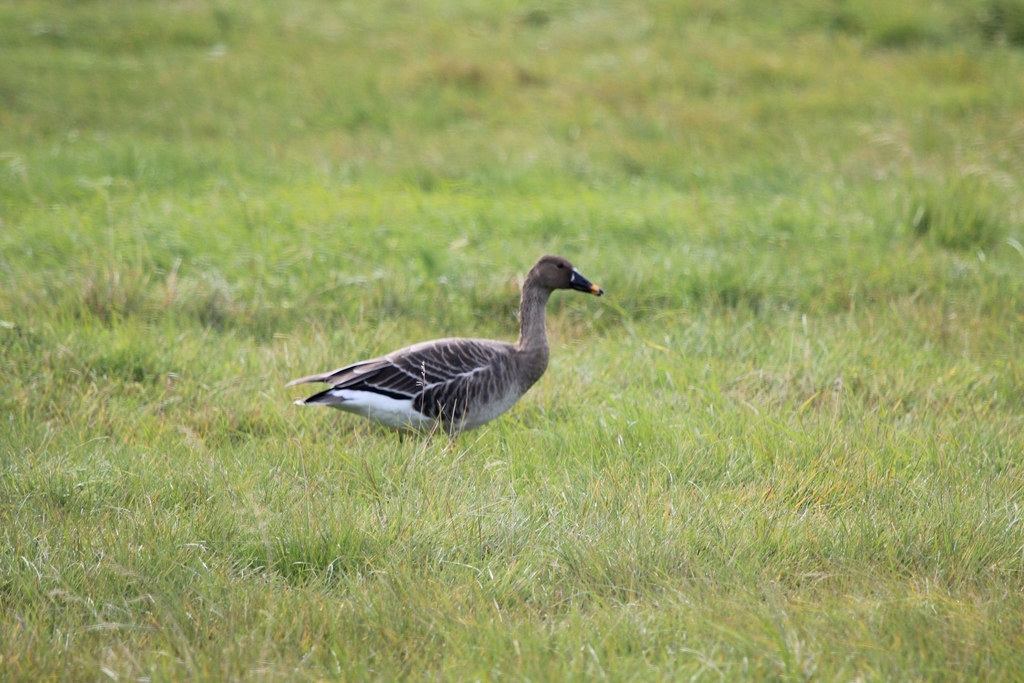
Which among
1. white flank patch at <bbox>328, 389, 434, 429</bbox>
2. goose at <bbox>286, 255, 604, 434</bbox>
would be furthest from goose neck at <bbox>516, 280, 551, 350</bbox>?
white flank patch at <bbox>328, 389, 434, 429</bbox>

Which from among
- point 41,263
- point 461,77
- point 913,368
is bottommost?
point 913,368

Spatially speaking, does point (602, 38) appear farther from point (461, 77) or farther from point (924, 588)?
point (924, 588)

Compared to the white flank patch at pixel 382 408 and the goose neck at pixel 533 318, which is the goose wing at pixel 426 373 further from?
the goose neck at pixel 533 318

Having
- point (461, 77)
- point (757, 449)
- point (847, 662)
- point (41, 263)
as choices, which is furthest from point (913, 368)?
point (461, 77)

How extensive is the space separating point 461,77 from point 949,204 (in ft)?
19.8

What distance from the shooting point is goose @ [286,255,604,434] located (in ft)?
17.0

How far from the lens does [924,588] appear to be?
3.73 m

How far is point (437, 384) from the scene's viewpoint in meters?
5.31

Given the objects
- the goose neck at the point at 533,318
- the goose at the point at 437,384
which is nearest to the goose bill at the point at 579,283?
the goose neck at the point at 533,318

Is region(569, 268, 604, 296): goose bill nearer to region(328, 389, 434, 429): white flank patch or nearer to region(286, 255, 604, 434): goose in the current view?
region(286, 255, 604, 434): goose

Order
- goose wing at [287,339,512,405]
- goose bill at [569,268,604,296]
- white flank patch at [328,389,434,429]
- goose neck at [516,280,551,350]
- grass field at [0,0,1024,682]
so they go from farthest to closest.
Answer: goose bill at [569,268,604,296], goose neck at [516,280,551,350], goose wing at [287,339,512,405], white flank patch at [328,389,434,429], grass field at [0,0,1024,682]

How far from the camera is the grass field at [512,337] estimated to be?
3504 millimetres

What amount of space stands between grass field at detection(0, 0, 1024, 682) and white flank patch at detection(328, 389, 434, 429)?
0.11 metres

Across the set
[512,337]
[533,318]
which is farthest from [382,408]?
[512,337]
